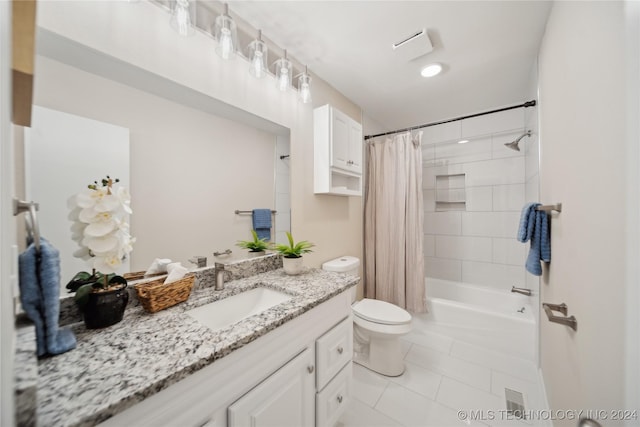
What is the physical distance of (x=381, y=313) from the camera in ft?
5.75

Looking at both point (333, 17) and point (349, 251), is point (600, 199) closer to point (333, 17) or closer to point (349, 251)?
point (333, 17)

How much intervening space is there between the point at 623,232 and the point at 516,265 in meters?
2.29

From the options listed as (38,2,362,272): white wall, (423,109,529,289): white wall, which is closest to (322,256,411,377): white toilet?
(38,2,362,272): white wall

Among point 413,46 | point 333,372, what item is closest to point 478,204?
point 413,46

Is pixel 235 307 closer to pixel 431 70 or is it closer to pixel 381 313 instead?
pixel 381 313

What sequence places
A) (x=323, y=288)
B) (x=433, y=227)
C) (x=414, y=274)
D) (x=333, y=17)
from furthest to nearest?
(x=433, y=227) → (x=414, y=274) → (x=333, y=17) → (x=323, y=288)

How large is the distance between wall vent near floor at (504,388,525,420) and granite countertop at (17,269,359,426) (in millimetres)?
1476

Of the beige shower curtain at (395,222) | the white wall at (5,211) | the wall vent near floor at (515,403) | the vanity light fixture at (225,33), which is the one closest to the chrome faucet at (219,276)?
the white wall at (5,211)

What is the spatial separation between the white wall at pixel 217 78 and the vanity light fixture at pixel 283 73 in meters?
0.06

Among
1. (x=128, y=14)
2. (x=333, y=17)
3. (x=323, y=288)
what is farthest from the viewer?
(x=333, y=17)

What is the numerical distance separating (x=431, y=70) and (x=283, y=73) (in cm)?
117

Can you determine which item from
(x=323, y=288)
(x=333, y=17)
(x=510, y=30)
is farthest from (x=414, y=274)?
(x=333, y=17)

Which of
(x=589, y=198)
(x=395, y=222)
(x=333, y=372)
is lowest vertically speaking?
(x=333, y=372)

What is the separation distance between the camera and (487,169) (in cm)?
251
